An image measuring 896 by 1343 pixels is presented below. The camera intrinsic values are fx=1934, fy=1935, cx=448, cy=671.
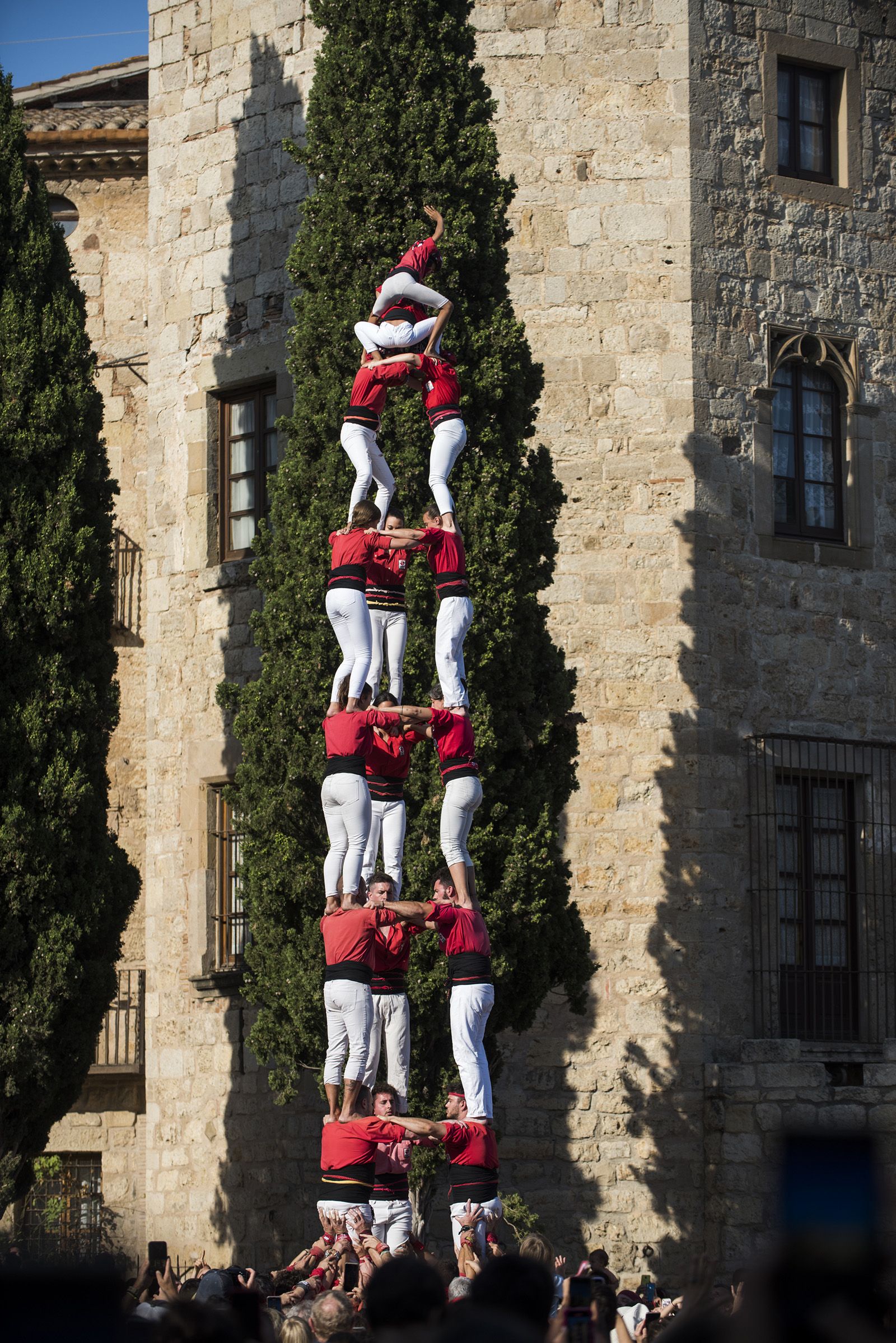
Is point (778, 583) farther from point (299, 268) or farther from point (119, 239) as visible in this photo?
point (119, 239)

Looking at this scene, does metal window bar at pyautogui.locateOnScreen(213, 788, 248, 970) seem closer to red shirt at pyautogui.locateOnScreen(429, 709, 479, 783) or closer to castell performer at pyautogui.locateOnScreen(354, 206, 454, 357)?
castell performer at pyautogui.locateOnScreen(354, 206, 454, 357)

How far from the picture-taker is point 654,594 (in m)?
17.3

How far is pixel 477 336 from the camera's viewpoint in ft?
49.0

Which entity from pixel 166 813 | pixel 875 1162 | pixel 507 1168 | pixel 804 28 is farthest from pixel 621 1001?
pixel 875 1162

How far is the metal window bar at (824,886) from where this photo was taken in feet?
56.3

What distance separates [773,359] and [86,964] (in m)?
8.38

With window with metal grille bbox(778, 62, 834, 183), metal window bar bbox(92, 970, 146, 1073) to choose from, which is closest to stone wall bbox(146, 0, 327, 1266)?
metal window bar bbox(92, 970, 146, 1073)

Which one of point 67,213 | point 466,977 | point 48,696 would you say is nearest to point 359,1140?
point 466,977

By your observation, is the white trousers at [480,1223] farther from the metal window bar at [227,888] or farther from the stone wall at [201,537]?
the metal window bar at [227,888]

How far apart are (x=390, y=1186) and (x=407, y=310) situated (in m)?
5.36

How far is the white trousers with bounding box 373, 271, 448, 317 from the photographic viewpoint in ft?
39.7

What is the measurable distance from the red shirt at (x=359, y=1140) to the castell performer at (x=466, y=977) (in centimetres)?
49

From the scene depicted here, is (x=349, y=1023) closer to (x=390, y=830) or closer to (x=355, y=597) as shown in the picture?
(x=390, y=830)

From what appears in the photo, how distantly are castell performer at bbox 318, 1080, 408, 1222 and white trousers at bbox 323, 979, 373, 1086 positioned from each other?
0.99 ft
